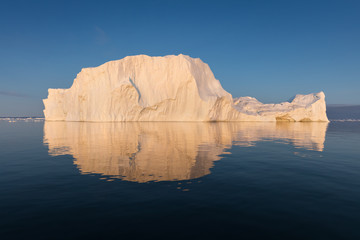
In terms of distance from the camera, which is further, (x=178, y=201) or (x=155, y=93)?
(x=155, y=93)

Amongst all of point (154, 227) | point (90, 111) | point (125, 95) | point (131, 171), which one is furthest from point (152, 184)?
point (90, 111)

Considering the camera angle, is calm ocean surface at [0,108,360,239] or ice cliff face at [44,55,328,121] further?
ice cliff face at [44,55,328,121]

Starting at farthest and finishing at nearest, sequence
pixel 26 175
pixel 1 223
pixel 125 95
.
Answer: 1. pixel 125 95
2. pixel 26 175
3. pixel 1 223

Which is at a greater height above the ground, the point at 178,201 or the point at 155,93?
the point at 155,93

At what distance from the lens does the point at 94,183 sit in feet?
17.0

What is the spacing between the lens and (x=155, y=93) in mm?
45844

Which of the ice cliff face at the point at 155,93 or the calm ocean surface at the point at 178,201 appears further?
the ice cliff face at the point at 155,93

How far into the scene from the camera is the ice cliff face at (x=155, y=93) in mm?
44125

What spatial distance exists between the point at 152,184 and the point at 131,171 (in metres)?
1.36

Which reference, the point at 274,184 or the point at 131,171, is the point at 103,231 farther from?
the point at 274,184

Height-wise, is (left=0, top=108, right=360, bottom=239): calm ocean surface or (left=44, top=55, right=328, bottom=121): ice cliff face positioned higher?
(left=44, top=55, right=328, bottom=121): ice cliff face

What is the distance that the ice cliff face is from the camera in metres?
44.1

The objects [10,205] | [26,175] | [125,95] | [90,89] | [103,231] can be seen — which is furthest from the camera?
[90,89]

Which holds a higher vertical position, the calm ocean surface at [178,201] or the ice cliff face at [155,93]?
the ice cliff face at [155,93]
